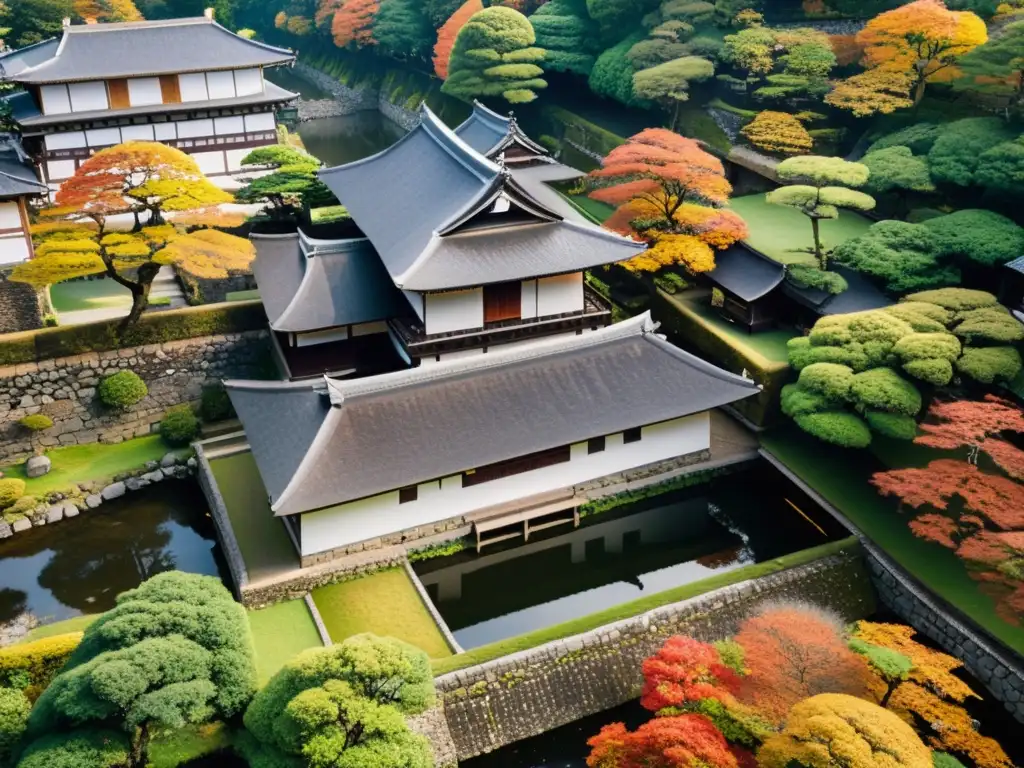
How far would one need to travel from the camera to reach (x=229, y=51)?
37000 mm

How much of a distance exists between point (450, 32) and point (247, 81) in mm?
20485

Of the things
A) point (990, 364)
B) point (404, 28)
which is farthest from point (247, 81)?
point (990, 364)

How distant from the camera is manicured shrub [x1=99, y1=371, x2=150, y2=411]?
2723 centimetres

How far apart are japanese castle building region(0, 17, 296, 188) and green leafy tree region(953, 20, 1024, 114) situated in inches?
993

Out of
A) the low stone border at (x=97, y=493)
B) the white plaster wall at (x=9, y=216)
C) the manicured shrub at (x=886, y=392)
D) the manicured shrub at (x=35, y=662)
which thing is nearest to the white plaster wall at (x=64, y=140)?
the white plaster wall at (x=9, y=216)

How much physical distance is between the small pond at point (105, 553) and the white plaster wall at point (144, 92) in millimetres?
17540

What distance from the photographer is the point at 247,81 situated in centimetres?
3747

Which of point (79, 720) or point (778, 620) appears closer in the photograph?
point (79, 720)

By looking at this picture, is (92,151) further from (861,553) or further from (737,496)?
(861,553)

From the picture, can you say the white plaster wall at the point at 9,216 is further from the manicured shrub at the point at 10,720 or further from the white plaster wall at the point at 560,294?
the manicured shrub at the point at 10,720

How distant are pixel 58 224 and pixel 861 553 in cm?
2359

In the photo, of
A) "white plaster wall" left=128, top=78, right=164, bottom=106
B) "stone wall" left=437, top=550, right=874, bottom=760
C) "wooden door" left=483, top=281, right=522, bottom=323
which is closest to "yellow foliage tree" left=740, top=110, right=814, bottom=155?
"wooden door" left=483, top=281, right=522, bottom=323

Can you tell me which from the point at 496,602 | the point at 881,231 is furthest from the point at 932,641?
the point at 881,231

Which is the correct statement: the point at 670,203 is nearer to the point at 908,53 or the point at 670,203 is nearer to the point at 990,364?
the point at 908,53
